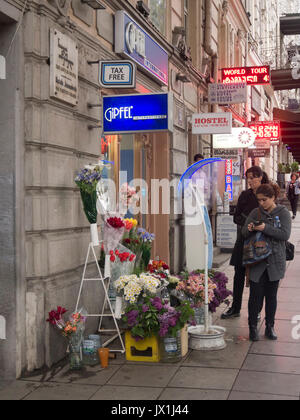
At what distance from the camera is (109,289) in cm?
736

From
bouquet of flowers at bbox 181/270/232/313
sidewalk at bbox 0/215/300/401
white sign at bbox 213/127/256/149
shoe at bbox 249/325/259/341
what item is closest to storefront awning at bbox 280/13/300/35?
white sign at bbox 213/127/256/149

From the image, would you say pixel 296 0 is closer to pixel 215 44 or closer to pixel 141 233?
pixel 215 44

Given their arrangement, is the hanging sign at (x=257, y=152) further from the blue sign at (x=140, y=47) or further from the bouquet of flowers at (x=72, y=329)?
the bouquet of flowers at (x=72, y=329)

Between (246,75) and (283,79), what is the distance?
1609cm

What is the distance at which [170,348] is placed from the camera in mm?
5895

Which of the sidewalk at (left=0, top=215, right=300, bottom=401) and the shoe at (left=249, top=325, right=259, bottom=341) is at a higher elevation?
the shoe at (left=249, top=325, right=259, bottom=341)

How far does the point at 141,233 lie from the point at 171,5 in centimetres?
613

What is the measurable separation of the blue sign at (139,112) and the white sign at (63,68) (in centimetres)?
80

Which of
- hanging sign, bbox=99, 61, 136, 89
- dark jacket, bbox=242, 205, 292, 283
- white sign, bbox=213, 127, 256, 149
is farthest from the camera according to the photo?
white sign, bbox=213, 127, 256, 149

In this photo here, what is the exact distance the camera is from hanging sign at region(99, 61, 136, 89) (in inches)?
269

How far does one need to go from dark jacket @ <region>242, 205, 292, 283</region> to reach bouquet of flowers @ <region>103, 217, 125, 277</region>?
5.15 feet

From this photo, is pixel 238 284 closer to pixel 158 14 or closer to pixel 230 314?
pixel 230 314

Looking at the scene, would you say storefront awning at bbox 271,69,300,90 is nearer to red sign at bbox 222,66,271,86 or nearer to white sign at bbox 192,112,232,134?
red sign at bbox 222,66,271,86

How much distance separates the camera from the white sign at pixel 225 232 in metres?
14.3
